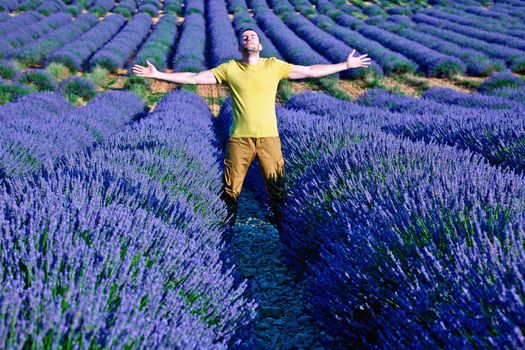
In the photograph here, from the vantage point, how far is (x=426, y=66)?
12.8 meters

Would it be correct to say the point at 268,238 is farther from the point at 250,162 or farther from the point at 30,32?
the point at 30,32

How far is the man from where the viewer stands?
3154 millimetres

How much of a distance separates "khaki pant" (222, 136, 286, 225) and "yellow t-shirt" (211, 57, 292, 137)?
70mm

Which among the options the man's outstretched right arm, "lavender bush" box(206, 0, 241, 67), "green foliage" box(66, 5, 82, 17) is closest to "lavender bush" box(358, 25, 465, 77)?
"lavender bush" box(206, 0, 241, 67)

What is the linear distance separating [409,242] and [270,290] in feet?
4.04

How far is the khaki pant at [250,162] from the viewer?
331cm

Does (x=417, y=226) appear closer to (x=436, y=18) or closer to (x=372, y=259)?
(x=372, y=259)

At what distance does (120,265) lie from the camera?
5.29ft

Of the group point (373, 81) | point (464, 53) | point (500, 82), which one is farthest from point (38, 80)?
point (464, 53)

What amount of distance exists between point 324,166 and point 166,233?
1449mm

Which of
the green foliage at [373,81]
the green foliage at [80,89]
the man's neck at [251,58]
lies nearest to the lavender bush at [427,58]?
the green foliage at [373,81]

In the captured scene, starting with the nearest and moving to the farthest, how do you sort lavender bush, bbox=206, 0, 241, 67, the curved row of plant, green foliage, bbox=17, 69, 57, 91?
the curved row of plant → green foliage, bbox=17, 69, 57, 91 → lavender bush, bbox=206, 0, 241, 67

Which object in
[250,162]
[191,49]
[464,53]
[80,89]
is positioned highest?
[464,53]

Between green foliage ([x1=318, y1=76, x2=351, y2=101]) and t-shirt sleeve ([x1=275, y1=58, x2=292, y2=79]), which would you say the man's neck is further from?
green foliage ([x1=318, y1=76, x2=351, y2=101])
